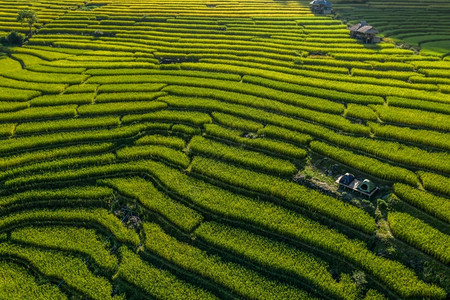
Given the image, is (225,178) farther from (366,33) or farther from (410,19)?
(410,19)

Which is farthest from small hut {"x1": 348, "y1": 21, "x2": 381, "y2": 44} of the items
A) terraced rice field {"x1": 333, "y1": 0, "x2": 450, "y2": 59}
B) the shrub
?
the shrub

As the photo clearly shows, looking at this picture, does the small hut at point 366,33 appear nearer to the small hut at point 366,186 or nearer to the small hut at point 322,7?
the small hut at point 322,7

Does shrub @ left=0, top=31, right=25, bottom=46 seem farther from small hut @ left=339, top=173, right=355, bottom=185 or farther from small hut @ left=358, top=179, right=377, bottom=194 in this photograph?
small hut @ left=358, top=179, right=377, bottom=194

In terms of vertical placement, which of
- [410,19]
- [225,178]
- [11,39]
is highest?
[410,19]

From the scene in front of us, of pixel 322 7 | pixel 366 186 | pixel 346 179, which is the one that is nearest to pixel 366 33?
pixel 322 7

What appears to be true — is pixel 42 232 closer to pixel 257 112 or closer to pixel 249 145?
pixel 249 145

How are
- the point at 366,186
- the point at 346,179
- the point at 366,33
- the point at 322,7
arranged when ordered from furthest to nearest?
the point at 322,7
the point at 366,33
the point at 346,179
the point at 366,186
